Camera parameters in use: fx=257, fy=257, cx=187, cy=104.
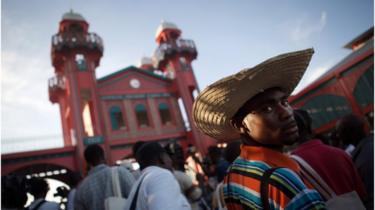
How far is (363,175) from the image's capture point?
232 cm

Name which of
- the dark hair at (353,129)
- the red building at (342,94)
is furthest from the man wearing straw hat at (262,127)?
the red building at (342,94)

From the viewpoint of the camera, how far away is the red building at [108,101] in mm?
14641

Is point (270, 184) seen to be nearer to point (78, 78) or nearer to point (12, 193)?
point (12, 193)

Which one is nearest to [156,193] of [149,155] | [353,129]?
[149,155]

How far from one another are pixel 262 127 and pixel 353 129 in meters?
2.11

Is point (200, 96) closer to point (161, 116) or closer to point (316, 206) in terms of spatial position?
point (316, 206)

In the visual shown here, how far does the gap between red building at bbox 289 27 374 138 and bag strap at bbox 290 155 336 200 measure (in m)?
10.6

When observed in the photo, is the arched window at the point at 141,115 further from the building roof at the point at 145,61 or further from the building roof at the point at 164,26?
the building roof at the point at 145,61

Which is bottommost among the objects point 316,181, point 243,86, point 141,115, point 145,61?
point 316,181

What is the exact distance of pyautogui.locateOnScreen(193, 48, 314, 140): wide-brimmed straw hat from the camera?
51.1 inches

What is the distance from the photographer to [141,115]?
720 inches

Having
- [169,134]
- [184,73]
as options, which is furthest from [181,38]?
[169,134]

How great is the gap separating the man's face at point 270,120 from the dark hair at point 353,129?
1966mm

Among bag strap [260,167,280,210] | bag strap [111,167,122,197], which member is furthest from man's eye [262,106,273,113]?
bag strap [111,167,122,197]
